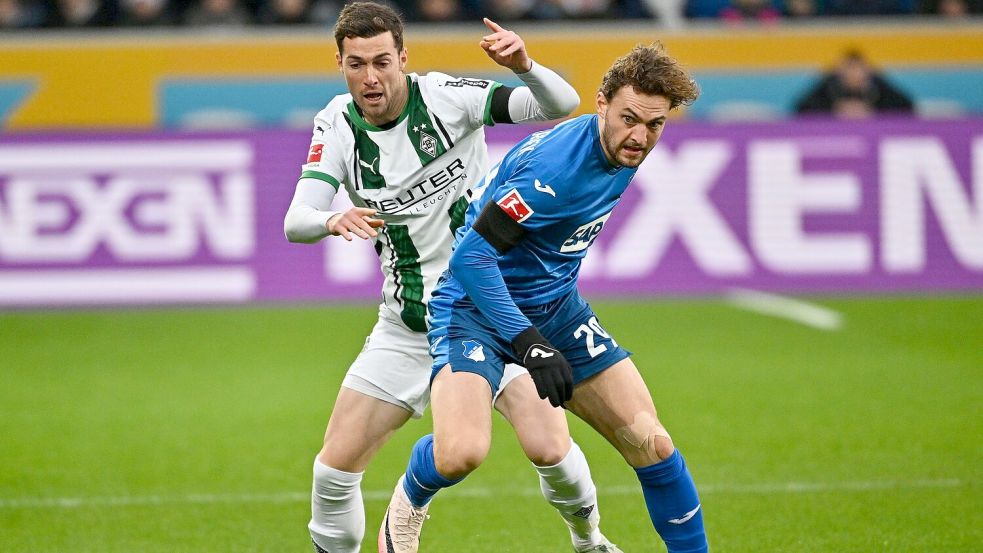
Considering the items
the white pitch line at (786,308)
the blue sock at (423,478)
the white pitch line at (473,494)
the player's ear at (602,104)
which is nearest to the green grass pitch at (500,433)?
the white pitch line at (473,494)

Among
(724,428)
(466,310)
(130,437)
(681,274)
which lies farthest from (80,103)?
(466,310)

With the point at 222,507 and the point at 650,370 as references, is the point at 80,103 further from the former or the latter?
the point at 222,507

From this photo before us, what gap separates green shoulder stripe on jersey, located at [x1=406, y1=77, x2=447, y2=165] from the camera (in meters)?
5.47

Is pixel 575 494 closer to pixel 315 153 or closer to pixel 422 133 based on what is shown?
pixel 422 133

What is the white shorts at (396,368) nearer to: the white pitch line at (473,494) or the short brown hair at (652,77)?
the short brown hair at (652,77)

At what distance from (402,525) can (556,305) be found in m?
1.04

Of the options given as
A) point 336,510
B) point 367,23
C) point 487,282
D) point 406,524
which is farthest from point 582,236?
point 336,510

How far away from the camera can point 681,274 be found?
41.9ft

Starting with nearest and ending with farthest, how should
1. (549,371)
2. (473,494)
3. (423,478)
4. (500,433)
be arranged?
(549,371), (423,478), (473,494), (500,433)

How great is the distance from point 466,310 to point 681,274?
7.76 m

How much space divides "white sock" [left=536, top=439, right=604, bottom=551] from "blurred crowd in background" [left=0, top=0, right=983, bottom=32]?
1063 cm

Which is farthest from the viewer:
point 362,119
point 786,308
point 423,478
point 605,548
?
point 786,308

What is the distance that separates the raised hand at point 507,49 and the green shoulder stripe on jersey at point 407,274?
2.62 feet

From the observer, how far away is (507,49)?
5113 mm
